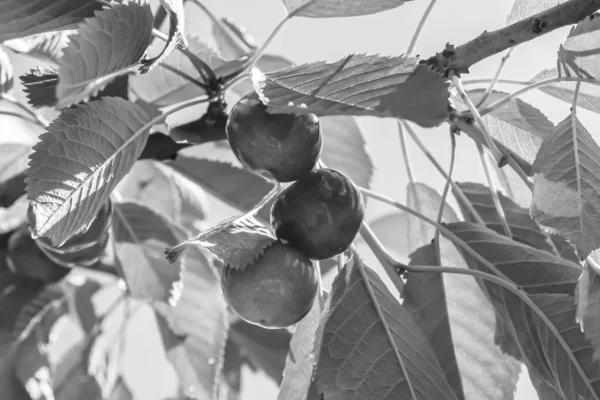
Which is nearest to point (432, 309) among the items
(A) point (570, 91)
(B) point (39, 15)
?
(A) point (570, 91)

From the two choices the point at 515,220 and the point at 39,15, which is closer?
the point at 39,15

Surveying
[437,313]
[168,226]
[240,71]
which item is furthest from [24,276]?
[437,313]

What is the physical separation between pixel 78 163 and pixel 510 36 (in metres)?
0.47

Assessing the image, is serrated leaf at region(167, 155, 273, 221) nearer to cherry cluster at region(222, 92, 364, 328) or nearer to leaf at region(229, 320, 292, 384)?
cherry cluster at region(222, 92, 364, 328)

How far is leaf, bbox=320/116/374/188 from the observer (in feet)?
3.84

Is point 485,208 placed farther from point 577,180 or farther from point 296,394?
point 296,394

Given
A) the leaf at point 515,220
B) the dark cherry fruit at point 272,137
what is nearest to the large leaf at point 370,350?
the dark cherry fruit at point 272,137

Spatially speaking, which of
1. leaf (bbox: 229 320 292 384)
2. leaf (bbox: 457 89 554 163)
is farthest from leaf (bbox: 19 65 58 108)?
leaf (bbox: 229 320 292 384)

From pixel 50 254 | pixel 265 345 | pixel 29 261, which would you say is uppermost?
pixel 50 254

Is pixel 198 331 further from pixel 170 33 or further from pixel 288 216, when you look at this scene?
pixel 170 33

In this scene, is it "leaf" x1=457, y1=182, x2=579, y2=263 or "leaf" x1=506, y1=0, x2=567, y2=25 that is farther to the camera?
"leaf" x1=457, y1=182, x2=579, y2=263

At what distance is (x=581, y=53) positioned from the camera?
28.8 inches

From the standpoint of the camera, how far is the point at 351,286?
2.55 ft

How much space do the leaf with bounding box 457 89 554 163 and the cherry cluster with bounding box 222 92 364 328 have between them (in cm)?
28
